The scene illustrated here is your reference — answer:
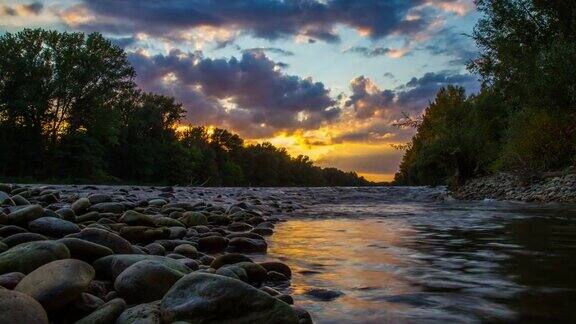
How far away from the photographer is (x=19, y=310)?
2771 millimetres

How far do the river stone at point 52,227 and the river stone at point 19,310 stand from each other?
314cm

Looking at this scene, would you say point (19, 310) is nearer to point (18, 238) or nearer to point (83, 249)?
point (83, 249)

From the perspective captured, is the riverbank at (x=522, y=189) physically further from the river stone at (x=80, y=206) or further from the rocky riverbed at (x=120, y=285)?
the rocky riverbed at (x=120, y=285)

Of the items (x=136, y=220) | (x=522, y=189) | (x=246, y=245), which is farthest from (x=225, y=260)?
(x=522, y=189)

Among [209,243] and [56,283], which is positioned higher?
[56,283]

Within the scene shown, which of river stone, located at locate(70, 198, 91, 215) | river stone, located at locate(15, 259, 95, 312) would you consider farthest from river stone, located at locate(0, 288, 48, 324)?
river stone, located at locate(70, 198, 91, 215)

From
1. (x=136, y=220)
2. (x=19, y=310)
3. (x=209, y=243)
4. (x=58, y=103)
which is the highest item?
(x=58, y=103)

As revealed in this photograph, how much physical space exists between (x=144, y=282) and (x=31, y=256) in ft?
3.54

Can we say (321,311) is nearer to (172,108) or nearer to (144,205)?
(144,205)

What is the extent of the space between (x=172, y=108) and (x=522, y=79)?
7462 cm

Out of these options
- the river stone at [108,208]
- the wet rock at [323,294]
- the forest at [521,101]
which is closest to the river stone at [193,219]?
the river stone at [108,208]

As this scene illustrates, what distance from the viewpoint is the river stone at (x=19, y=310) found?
270 centimetres

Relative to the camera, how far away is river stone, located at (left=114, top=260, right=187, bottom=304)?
3658 mm

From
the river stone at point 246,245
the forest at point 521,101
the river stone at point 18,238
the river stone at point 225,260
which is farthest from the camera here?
the forest at point 521,101
